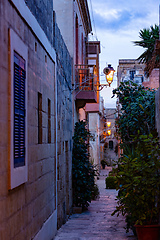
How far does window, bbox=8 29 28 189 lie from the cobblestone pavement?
3.66 meters

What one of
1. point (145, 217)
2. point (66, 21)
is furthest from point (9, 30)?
point (66, 21)

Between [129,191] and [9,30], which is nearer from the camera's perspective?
[9,30]

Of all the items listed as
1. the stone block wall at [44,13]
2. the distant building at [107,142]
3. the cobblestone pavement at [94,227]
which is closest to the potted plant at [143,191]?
the cobblestone pavement at [94,227]

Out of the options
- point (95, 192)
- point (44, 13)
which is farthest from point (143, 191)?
point (95, 192)

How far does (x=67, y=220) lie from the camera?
35.8ft

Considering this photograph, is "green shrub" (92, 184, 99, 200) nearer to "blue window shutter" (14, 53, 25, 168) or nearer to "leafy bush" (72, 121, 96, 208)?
"leafy bush" (72, 121, 96, 208)

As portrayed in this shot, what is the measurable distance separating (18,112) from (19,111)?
0.19 ft

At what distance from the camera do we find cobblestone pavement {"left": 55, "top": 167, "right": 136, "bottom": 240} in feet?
27.1

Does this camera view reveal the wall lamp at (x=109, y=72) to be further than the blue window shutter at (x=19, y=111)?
Yes

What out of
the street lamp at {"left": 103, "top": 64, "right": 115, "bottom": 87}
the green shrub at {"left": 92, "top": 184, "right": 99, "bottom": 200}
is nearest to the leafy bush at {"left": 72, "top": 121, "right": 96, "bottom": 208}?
the green shrub at {"left": 92, "top": 184, "right": 99, "bottom": 200}

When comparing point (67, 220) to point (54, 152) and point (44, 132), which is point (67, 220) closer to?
point (54, 152)

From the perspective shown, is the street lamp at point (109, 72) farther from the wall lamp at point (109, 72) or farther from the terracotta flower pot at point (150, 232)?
the terracotta flower pot at point (150, 232)

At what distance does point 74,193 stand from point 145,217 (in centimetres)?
621

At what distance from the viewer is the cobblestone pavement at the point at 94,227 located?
8250mm
